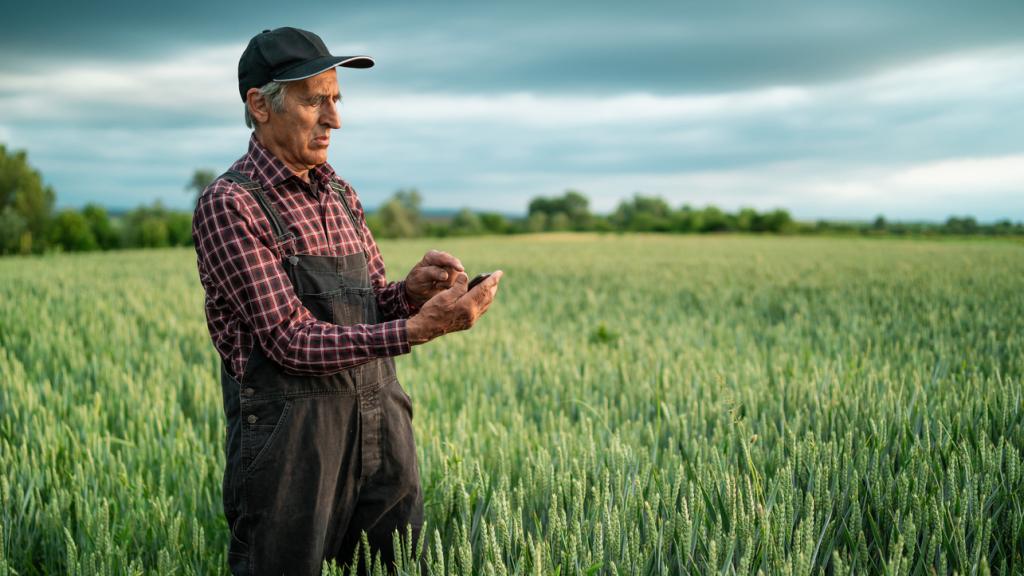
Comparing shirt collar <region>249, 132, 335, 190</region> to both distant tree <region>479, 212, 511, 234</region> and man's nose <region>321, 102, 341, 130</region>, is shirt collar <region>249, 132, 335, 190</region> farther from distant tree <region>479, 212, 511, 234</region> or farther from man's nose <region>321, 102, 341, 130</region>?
distant tree <region>479, 212, 511, 234</region>

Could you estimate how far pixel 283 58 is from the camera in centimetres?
200

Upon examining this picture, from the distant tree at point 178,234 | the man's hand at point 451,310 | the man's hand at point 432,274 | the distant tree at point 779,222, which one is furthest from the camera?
the distant tree at point 779,222

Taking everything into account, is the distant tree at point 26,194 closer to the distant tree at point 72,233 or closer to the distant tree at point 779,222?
the distant tree at point 72,233

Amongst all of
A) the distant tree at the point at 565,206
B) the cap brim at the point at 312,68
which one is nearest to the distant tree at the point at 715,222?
the distant tree at the point at 565,206

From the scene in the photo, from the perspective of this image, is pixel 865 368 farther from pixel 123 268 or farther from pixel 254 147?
pixel 123 268

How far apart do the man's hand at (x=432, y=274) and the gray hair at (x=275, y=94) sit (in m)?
0.62

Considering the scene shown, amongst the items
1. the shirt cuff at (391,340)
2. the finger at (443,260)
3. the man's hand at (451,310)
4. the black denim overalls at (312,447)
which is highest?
the finger at (443,260)

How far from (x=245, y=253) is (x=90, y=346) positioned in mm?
5586

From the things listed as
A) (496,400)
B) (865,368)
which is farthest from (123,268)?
(865,368)

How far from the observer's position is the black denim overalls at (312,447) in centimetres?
198

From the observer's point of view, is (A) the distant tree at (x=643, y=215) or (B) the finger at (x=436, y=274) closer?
(B) the finger at (x=436, y=274)

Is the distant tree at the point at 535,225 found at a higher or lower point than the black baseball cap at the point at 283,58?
higher

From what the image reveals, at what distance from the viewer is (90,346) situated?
6441mm

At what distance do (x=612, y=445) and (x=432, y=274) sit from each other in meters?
1.13
